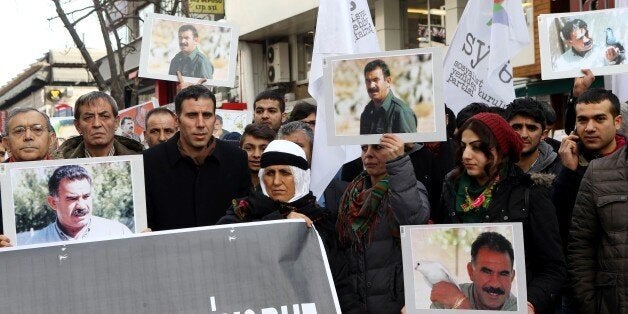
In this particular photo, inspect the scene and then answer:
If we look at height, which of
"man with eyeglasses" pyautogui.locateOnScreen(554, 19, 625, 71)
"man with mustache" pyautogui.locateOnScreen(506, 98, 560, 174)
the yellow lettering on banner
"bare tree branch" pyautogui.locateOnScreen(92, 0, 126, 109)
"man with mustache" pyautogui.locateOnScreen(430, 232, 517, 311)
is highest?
the yellow lettering on banner

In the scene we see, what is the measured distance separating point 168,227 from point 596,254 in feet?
6.85

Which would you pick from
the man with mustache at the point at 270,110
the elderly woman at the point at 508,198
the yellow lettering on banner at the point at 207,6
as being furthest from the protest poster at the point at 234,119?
A: the yellow lettering on banner at the point at 207,6

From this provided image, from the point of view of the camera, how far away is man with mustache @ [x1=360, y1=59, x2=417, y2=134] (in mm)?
3838

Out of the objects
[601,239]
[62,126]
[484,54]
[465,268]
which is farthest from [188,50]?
[62,126]

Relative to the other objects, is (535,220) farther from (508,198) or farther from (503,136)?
(503,136)

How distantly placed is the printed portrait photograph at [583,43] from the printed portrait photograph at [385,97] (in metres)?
1.96

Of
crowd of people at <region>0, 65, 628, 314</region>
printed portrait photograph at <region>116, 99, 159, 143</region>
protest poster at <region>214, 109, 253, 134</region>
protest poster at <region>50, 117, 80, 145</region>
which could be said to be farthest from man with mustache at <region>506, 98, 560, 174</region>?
protest poster at <region>50, 117, 80, 145</region>

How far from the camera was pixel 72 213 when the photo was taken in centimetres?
363

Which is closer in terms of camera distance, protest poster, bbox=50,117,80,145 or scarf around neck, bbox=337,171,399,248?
scarf around neck, bbox=337,171,399,248

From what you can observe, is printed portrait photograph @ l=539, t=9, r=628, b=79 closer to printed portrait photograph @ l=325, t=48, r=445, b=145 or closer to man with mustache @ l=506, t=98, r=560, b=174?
man with mustache @ l=506, t=98, r=560, b=174

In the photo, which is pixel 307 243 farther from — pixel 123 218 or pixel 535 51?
pixel 535 51

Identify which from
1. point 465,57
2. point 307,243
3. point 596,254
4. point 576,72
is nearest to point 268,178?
point 307,243

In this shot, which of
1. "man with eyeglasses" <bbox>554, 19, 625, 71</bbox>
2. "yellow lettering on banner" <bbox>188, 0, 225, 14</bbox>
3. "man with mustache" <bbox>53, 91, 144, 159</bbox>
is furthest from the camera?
"yellow lettering on banner" <bbox>188, 0, 225, 14</bbox>

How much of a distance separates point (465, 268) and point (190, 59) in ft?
12.6
